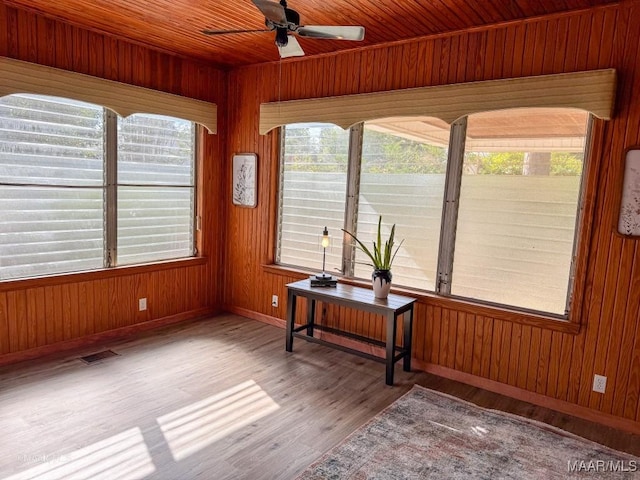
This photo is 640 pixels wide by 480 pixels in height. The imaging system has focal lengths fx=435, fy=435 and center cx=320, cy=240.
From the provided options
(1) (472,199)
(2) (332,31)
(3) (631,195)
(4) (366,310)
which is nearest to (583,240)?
(3) (631,195)

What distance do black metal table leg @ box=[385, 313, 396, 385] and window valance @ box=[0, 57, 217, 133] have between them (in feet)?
9.47

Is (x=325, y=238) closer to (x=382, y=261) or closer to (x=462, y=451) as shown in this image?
(x=382, y=261)

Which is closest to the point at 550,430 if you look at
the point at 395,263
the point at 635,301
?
the point at 635,301

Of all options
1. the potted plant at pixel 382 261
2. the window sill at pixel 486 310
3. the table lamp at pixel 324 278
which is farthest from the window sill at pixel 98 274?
the potted plant at pixel 382 261

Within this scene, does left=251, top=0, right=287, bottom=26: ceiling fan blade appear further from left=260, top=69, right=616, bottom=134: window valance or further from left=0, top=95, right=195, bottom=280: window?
left=0, top=95, right=195, bottom=280: window

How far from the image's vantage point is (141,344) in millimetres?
4059

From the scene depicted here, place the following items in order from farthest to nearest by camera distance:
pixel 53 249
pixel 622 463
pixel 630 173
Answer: pixel 53 249 < pixel 630 173 < pixel 622 463

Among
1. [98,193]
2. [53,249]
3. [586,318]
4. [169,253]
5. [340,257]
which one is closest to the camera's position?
[586,318]

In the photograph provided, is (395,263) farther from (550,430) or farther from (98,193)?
(98,193)

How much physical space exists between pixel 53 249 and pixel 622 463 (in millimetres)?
4357

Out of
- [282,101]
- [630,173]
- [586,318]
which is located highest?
[282,101]

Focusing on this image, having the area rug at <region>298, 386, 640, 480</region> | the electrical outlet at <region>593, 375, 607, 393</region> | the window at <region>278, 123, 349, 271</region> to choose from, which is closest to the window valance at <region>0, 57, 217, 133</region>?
the window at <region>278, 123, 349, 271</region>

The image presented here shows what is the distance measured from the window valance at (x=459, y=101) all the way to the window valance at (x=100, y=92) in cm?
75

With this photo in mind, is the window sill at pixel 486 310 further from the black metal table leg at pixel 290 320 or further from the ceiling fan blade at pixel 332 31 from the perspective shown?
the ceiling fan blade at pixel 332 31
